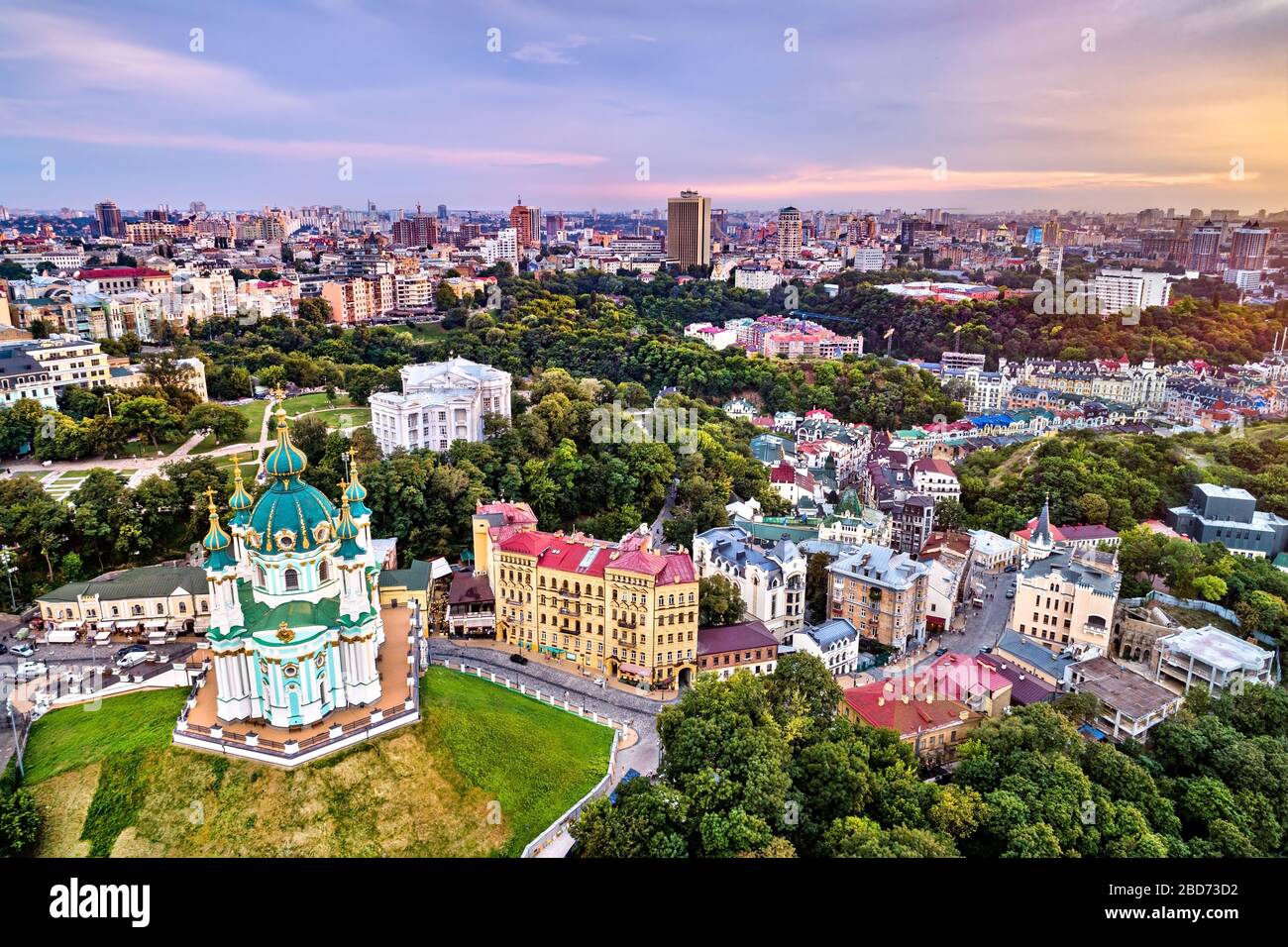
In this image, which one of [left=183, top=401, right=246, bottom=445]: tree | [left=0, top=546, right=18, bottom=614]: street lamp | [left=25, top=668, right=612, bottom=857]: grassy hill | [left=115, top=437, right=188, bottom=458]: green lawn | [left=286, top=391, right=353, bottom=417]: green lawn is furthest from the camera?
[left=286, top=391, right=353, bottom=417]: green lawn

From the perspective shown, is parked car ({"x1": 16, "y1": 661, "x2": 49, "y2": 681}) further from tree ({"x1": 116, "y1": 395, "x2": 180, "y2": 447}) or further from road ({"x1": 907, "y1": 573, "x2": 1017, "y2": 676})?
road ({"x1": 907, "y1": 573, "x2": 1017, "y2": 676})

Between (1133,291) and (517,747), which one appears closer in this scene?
(517,747)

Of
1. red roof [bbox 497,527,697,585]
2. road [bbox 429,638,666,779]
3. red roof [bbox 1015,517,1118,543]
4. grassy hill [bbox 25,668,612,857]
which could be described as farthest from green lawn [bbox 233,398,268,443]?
red roof [bbox 1015,517,1118,543]

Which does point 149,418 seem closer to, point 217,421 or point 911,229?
point 217,421

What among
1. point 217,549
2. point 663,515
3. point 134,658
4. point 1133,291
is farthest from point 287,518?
point 1133,291
